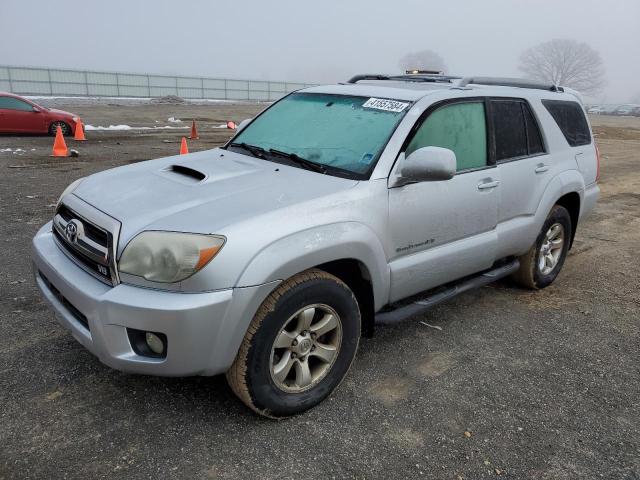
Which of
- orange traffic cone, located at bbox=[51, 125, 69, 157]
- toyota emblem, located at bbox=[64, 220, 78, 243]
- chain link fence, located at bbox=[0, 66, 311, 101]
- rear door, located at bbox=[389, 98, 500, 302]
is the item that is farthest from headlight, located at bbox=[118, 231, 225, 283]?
chain link fence, located at bbox=[0, 66, 311, 101]

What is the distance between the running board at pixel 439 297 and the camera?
10.5 ft

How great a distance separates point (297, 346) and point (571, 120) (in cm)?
348

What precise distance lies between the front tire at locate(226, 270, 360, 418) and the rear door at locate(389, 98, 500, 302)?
50 centimetres

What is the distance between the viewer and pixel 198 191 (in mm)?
2844

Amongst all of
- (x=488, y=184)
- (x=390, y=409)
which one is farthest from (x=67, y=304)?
(x=488, y=184)

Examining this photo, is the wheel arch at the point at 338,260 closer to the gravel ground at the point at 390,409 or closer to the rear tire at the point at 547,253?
the gravel ground at the point at 390,409

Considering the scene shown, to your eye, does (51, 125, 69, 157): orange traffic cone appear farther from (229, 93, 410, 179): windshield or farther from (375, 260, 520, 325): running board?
(375, 260, 520, 325): running board

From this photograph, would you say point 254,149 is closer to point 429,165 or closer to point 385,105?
point 385,105

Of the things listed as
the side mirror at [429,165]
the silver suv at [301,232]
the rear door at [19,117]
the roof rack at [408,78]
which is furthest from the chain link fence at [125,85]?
the side mirror at [429,165]

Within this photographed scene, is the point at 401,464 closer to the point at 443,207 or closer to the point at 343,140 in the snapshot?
the point at 443,207

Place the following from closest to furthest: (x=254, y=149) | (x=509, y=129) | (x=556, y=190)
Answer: (x=254, y=149) → (x=509, y=129) → (x=556, y=190)

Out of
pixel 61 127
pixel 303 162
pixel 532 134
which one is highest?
pixel 532 134

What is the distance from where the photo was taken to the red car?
13766mm

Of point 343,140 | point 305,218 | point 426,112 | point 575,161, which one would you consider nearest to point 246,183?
point 305,218
